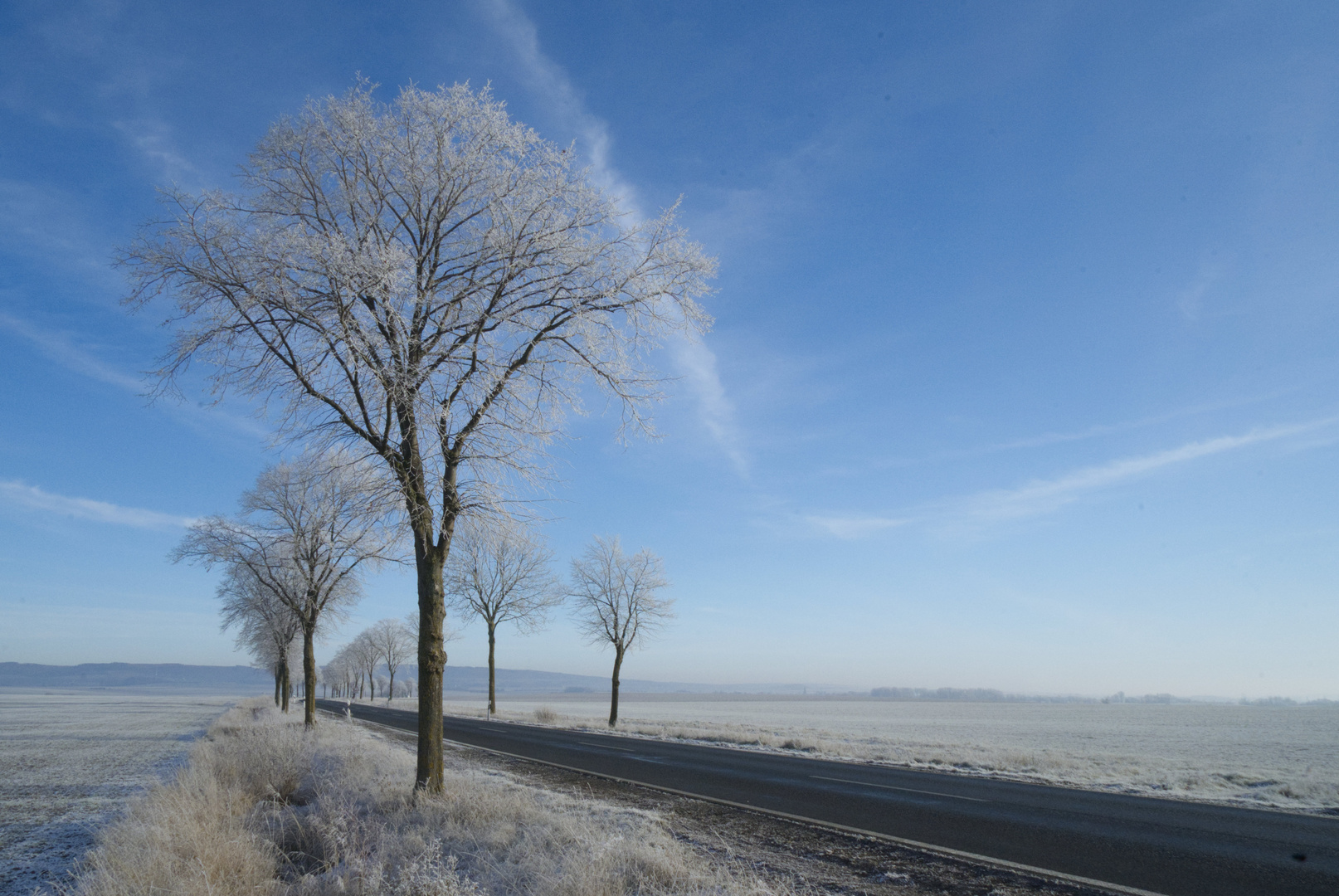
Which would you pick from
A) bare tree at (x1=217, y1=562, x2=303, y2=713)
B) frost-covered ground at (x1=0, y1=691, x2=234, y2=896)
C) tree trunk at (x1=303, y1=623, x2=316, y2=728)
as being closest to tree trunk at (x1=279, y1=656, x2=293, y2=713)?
bare tree at (x1=217, y1=562, x2=303, y2=713)

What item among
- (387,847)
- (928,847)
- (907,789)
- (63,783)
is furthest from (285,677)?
(928,847)

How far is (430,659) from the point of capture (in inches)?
360

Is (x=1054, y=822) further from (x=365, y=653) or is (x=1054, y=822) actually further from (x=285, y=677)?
(x=365, y=653)

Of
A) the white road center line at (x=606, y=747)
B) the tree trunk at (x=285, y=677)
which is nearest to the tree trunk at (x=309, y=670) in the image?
the white road center line at (x=606, y=747)

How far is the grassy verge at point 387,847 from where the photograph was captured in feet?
16.6

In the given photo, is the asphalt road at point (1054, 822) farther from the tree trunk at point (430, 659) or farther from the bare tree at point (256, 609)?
the bare tree at point (256, 609)

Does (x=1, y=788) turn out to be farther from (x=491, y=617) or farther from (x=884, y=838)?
(x=491, y=617)

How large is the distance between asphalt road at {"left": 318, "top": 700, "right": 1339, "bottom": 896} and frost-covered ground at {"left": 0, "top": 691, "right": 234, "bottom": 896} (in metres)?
8.48

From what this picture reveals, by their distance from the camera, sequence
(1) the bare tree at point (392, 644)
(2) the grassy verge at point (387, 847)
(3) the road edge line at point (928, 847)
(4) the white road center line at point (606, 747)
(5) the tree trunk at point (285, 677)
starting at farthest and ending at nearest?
(1) the bare tree at point (392, 644) < (5) the tree trunk at point (285, 677) < (4) the white road center line at point (606, 747) < (3) the road edge line at point (928, 847) < (2) the grassy verge at point (387, 847)

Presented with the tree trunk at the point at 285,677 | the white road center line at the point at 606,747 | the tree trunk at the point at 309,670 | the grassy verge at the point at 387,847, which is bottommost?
the tree trunk at the point at 285,677

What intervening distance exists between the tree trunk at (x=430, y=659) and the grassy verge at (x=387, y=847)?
1.26 ft

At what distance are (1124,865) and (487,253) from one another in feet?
33.7

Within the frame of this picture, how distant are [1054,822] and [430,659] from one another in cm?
866

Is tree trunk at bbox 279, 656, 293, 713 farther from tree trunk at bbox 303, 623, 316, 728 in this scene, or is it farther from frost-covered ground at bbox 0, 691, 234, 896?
tree trunk at bbox 303, 623, 316, 728
